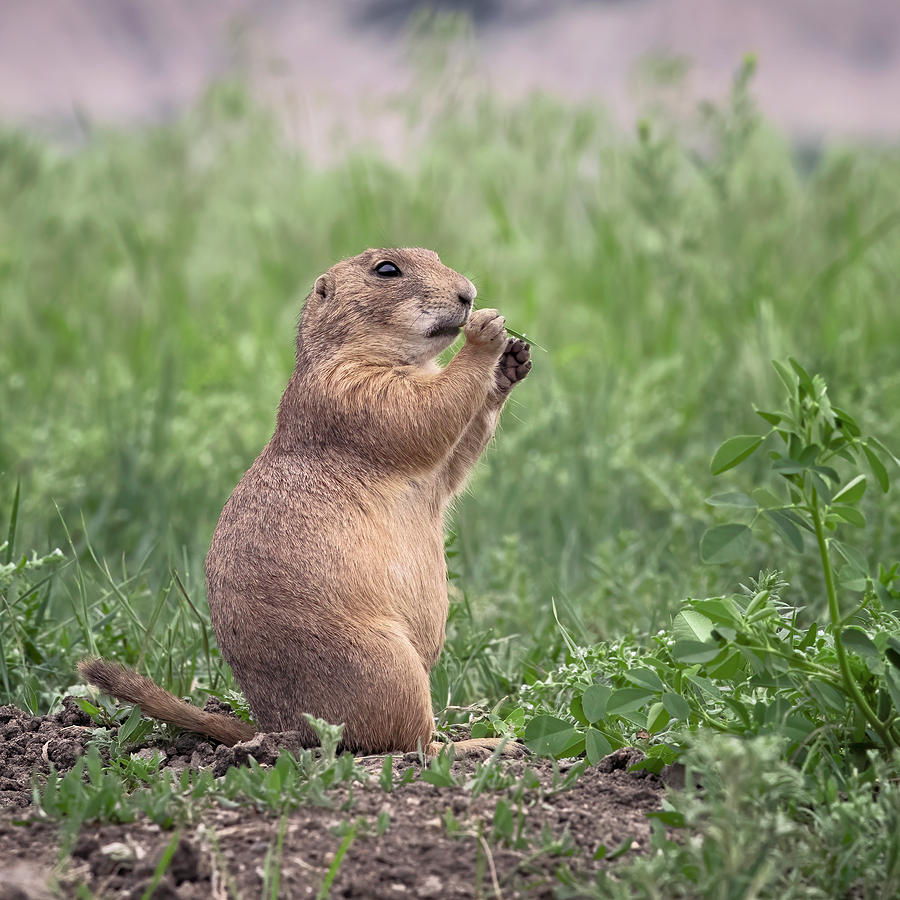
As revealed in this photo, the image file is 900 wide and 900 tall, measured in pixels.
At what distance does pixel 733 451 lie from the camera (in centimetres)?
273

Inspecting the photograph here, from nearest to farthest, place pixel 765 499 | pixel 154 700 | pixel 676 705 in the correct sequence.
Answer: pixel 765 499 → pixel 676 705 → pixel 154 700

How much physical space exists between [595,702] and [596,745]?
108 millimetres

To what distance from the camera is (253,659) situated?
335 centimetres

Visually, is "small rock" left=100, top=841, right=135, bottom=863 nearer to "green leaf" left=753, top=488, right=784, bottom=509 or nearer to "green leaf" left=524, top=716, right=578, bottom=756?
"green leaf" left=524, top=716, right=578, bottom=756

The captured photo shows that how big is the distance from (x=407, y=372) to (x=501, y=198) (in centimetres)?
615

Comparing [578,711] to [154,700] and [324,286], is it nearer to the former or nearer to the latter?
[154,700]

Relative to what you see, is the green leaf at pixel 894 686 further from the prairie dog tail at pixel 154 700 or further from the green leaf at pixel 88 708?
the green leaf at pixel 88 708

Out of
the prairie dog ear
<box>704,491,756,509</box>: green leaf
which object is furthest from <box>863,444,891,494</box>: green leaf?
the prairie dog ear

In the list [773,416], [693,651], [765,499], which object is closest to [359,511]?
[693,651]

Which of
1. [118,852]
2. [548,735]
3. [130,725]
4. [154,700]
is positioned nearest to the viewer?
[118,852]

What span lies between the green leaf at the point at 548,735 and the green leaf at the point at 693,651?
0.51 metres

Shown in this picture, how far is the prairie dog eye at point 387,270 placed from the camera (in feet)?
13.1

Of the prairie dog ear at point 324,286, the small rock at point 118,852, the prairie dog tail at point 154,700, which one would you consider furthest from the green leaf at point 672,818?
the prairie dog ear at point 324,286

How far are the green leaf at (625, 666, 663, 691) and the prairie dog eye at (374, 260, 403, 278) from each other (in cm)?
163
